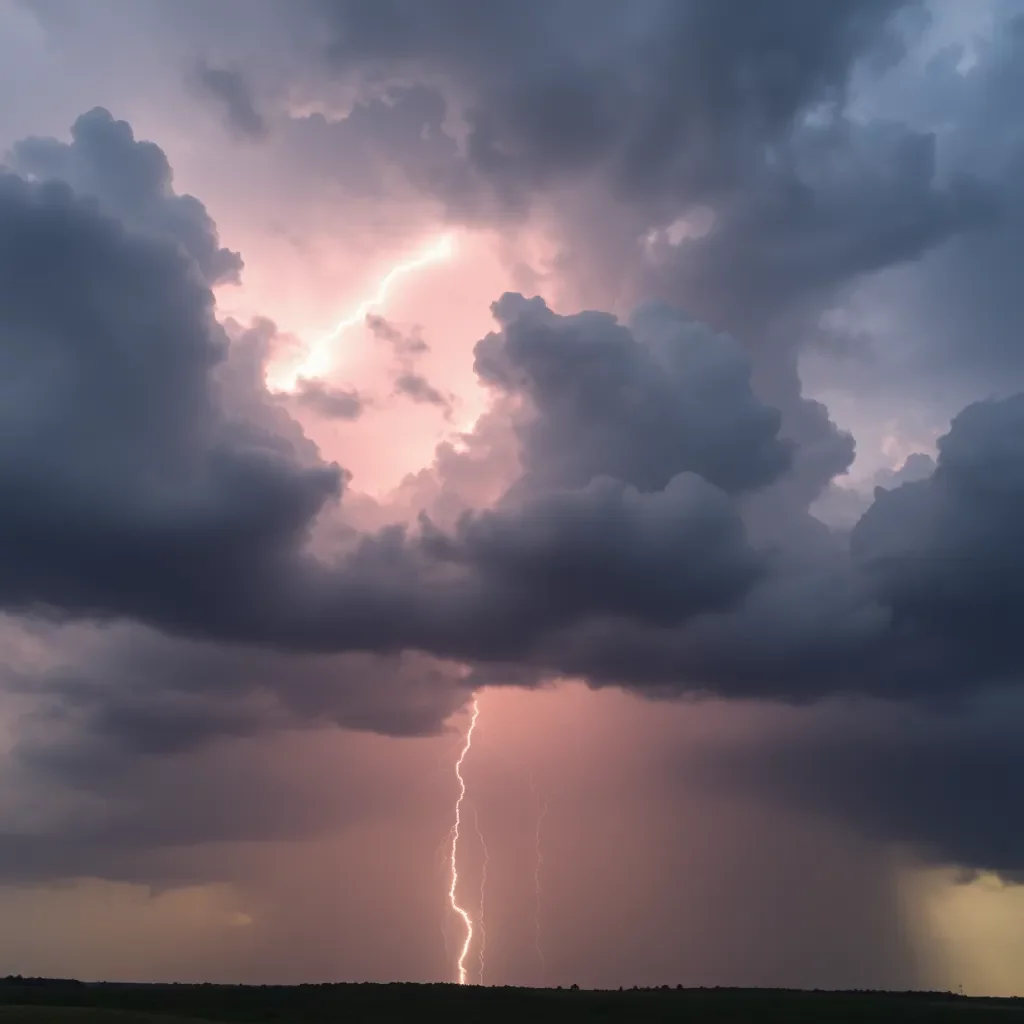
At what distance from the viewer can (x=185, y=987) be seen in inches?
7569

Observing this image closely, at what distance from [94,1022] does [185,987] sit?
84.6 m

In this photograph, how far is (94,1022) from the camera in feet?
374

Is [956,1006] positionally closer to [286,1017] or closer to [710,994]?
[710,994]

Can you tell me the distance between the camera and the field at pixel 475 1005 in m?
153

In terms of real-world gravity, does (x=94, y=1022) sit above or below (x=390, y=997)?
below

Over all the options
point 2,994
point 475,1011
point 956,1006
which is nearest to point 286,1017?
point 475,1011

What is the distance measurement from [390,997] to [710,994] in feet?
194

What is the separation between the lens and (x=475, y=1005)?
162 meters

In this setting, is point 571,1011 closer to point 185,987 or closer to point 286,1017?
point 286,1017

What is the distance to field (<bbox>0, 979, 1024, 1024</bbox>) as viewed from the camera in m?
153

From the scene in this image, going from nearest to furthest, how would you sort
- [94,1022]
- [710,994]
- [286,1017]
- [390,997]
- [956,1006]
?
[94,1022], [286,1017], [390,997], [956,1006], [710,994]

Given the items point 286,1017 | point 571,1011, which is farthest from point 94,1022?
point 571,1011

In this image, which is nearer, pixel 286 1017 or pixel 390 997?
pixel 286 1017

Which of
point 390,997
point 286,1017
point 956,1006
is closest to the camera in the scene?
point 286,1017
